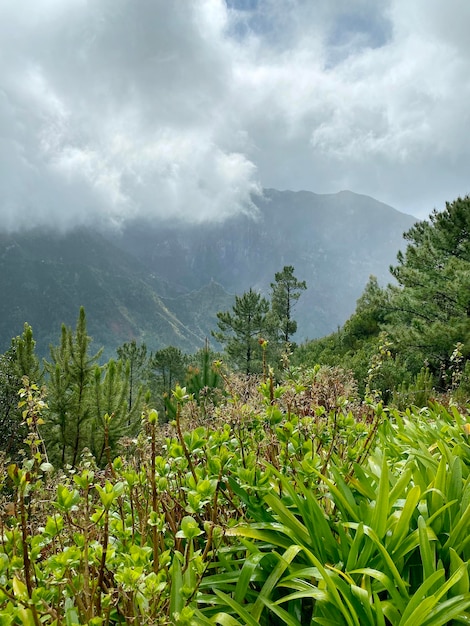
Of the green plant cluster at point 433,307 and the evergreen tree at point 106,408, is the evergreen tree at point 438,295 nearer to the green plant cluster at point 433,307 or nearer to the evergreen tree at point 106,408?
the green plant cluster at point 433,307

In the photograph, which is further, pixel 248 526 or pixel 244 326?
pixel 244 326

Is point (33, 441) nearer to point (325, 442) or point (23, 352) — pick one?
point (325, 442)

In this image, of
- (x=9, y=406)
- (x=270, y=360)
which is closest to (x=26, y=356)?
(x=9, y=406)

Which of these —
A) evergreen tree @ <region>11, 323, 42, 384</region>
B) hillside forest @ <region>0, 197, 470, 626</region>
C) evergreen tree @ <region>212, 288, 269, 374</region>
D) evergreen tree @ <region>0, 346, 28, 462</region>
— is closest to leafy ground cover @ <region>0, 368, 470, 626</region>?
hillside forest @ <region>0, 197, 470, 626</region>

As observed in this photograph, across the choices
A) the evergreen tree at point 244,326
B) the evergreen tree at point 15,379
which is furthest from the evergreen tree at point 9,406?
the evergreen tree at point 244,326

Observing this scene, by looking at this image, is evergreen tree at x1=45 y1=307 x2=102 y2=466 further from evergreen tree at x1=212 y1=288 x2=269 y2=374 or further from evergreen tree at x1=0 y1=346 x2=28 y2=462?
evergreen tree at x1=212 y1=288 x2=269 y2=374

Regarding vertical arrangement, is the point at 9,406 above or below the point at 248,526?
above

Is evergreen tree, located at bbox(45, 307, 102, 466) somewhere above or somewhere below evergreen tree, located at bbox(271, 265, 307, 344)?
below

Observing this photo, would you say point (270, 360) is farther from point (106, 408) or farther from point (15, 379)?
point (15, 379)

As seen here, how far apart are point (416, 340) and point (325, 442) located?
10823mm

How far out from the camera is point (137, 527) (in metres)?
1.64

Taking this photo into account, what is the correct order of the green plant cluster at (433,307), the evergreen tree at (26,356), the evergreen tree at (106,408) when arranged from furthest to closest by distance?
the green plant cluster at (433,307) → the evergreen tree at (106,408) → the evergreen tree at (26,356)

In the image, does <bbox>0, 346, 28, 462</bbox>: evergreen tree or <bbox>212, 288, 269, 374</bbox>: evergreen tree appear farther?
<bbox>212, 288, 269, 374</bbox>: evergreen tree

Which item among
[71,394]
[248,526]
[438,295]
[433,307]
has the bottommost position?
[248,526]
